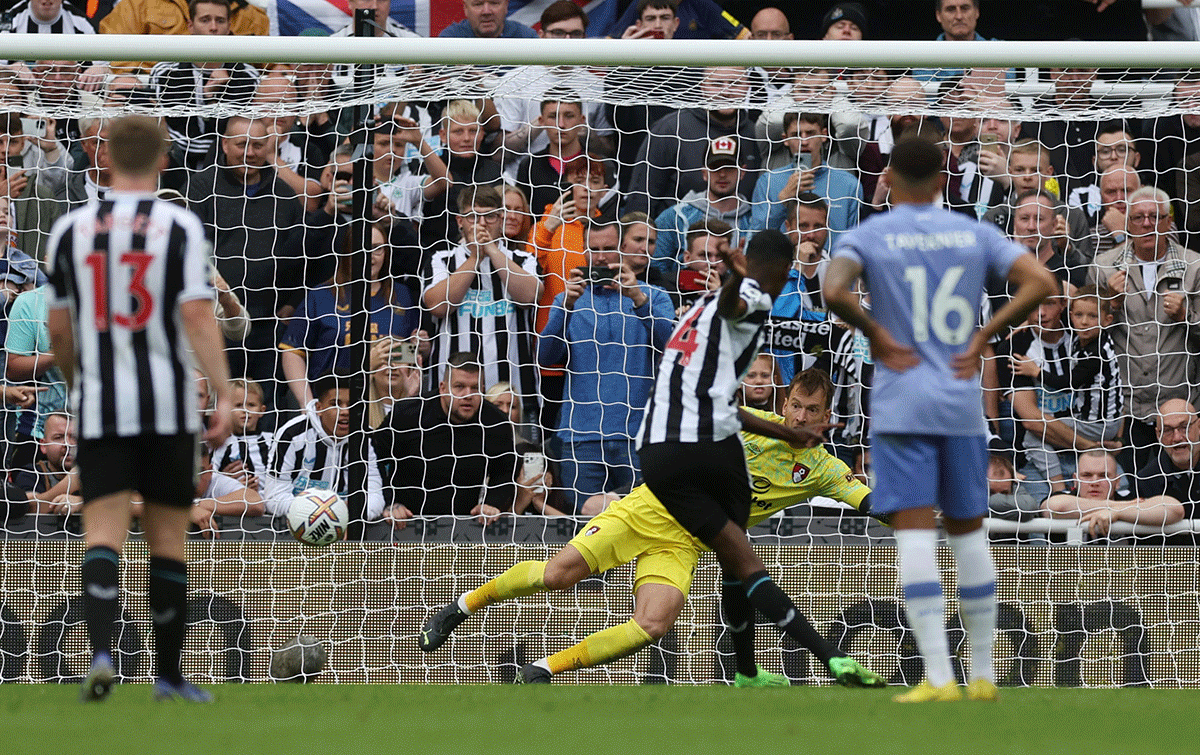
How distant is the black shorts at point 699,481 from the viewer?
5758 mm

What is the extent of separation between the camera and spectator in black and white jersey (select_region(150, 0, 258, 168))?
8.22 m

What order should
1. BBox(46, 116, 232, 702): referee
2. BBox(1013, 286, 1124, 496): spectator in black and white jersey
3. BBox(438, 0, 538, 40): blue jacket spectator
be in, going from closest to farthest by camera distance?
BBox(46, 116, 232, 702): referee, BBox(1013, 286, 1124, 496): spectator in black and white jersey, BBox(438, 0, 538, 40): blue jacket spectator

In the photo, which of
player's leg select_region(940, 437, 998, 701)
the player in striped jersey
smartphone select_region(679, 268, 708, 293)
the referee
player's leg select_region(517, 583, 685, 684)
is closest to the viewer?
the referee

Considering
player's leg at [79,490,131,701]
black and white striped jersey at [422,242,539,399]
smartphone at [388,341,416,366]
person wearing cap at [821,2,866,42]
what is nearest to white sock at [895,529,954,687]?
player's leg at [79,490,131,701]

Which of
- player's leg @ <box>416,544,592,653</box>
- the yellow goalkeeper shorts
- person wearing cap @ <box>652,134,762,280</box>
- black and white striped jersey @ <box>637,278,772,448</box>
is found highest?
person wearing cap @ <box>652,134,762,280</box>

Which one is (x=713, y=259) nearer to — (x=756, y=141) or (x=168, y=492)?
(x=756, y=141)

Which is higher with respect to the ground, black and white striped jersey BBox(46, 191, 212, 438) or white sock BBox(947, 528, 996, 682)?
black and white striped jersey BBox(46, 191, 212, 438)

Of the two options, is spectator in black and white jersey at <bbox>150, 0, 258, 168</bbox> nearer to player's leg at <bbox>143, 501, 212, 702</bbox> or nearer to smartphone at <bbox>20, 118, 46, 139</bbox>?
smartphone at <bbox>20, 118, 46, 139</bbox>

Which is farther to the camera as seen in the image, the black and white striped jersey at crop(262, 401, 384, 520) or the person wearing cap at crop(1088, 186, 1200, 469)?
the person wearing cap at crop(1088, 186, 1200, 469)

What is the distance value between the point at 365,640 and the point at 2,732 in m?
3.98

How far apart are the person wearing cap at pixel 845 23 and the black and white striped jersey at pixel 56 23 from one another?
479 centimetres

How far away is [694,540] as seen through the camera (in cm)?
629

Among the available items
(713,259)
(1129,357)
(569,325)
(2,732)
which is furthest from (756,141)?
(2,732)

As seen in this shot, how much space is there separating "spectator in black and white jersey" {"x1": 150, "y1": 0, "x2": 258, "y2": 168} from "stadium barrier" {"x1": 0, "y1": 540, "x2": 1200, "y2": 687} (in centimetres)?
256
